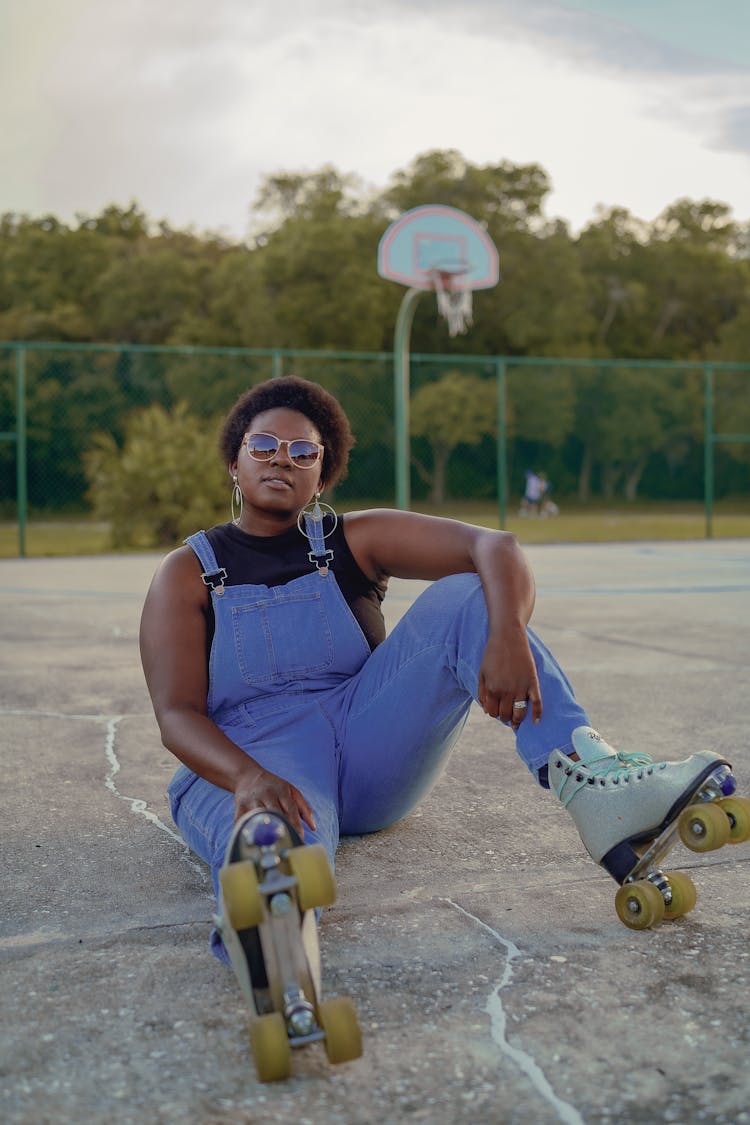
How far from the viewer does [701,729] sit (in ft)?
13.5

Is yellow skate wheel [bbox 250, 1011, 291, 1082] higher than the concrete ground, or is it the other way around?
yellow skate wheel [bbox 250, 1011, 291, 1082]

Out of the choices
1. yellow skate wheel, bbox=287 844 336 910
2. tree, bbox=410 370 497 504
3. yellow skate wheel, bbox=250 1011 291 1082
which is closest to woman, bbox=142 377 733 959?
yellow skate wheel, bbox=287 844 336 910

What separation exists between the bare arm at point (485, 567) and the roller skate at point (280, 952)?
61 cm

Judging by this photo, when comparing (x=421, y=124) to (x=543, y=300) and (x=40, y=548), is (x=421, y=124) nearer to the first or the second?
(x=40, y=548)

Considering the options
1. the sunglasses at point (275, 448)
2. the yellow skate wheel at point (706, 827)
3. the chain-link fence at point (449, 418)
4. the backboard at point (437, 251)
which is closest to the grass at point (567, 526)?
the chain-link fence at point (449, 418)

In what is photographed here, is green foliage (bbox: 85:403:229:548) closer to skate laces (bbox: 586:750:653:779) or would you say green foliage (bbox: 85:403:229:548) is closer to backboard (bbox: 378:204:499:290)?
backboard (bbox: 378:204:499:290)

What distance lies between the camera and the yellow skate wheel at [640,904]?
85.6 inches

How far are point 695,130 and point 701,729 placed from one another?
18702 millimetres

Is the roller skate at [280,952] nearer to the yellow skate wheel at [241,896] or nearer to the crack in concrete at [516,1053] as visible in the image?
the yellow skate wheel at [241,896]

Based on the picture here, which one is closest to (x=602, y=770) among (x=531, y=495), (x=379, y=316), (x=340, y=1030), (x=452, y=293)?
(x=340, y=1030)

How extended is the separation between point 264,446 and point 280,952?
131 cm

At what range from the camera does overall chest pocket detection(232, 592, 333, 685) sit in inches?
99.6

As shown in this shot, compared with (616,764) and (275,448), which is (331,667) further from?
(616,764)

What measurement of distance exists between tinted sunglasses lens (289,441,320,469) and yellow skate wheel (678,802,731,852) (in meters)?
1.18
